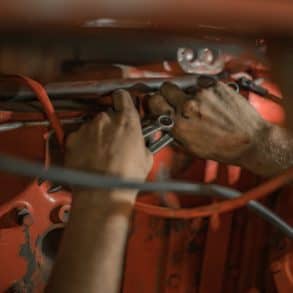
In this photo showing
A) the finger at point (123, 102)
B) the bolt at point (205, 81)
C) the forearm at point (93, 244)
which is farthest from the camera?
the bolt at point (205, 81)

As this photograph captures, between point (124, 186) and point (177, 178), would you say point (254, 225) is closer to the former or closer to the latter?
point (177, 178)

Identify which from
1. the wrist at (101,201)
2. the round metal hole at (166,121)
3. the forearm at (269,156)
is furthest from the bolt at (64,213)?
the forearm at (269,156)

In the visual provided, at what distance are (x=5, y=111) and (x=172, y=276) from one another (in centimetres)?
43

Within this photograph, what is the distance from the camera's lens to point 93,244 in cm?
81

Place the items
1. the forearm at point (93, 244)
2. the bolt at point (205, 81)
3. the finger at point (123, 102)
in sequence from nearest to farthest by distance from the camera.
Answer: the forearm at point (93, 244) < the finger at point (123, 102) < the bolt at point (205, 81)

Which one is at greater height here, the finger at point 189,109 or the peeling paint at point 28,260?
the finger at point 189,109

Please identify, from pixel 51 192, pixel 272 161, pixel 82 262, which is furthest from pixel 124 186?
pixel 272 161

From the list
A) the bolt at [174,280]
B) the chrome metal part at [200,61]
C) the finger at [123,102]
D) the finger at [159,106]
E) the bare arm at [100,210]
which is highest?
A: the chrome metal part at [200,61]

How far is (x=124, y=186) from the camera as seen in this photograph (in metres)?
0.70

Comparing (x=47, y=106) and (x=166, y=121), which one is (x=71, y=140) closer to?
(x=47, y=106)

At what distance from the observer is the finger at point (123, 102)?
91 cm

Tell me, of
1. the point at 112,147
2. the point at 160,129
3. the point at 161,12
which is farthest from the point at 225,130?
the point at 161,12

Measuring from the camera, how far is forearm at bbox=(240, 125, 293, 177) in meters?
1.00

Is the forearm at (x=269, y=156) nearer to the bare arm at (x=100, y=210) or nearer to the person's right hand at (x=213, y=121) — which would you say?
the person's right hand at (x=213, y=121)
